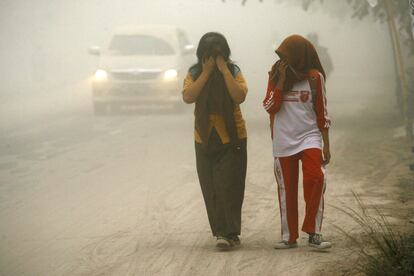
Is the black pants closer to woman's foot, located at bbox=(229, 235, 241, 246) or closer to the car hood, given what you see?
woman's foot, located at bbox=(229, 235, 241, 246)

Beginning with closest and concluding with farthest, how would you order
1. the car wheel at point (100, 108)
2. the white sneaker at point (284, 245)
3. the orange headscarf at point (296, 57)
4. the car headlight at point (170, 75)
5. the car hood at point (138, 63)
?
the orange headscarf at point (296, 57), the white sneaker at point (284, 245), the car wheel at point (100, 108), the car headlight at point (170, 75), the car hood at point (138, 63)

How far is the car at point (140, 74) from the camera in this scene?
20531 millimetres

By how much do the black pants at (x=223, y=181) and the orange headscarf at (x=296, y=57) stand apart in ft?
2.42

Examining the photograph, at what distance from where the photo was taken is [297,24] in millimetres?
49500

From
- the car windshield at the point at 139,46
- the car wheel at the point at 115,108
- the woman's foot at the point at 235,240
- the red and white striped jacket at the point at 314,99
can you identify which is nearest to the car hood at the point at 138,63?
the car windshield at the point at 139,46

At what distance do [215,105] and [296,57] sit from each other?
78 cm

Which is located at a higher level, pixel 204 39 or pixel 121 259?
pixel 204 39

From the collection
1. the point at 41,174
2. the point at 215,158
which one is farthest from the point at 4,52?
the point at 215,158

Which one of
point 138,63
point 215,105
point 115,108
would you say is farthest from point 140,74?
point 215,105

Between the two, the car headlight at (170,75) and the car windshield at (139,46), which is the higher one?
the car windshield at (139,46)

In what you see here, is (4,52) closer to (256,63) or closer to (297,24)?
(256,63)

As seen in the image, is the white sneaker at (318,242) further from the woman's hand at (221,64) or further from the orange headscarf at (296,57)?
the woman's hand at (221,64)

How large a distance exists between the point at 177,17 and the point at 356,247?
45076 millimetres

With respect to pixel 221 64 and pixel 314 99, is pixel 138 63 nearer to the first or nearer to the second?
pixel 221 64
